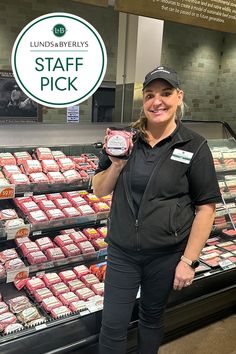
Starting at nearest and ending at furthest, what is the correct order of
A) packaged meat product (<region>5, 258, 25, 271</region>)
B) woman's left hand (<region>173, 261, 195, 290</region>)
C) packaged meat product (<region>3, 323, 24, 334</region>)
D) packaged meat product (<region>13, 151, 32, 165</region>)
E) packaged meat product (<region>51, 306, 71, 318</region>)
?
woman's left hand (<region>173, 261, 195, 290</region>) < packaged meat product (<region>3, 323, 24, 334</region>) < packaged meat product (<region>51, 306, 71, 318</region>) < packaged meat product (<region>5, 258, 25, 271</region>) < packaged meat product (<region>13, 151, 32, 165</region>)

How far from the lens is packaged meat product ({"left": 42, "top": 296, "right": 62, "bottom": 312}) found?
208 cm

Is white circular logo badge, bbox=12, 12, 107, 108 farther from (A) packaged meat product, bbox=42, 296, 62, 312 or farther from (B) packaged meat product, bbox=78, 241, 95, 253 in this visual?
(A) packaged meat product, bbox=42, 296, 62, 312

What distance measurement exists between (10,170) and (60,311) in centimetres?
94

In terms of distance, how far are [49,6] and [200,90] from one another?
12.7 ft

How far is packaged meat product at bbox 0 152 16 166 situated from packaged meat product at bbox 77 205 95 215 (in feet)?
1.82

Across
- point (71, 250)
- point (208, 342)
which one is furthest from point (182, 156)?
point (208, 342)

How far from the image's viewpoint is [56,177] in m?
2.33

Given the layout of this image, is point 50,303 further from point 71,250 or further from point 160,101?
point 160,101

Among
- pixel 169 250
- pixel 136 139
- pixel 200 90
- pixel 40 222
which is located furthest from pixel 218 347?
pixel 200 90

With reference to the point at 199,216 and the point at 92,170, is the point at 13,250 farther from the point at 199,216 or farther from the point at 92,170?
the point at 199,216

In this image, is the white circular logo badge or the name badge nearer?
the name badge

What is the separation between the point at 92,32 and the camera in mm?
2012

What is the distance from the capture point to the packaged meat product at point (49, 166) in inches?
92.1

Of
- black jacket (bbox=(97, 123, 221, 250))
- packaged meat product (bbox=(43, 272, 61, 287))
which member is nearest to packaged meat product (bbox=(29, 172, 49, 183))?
packaged meat product (bbox=(43, 272, 61, 287))
